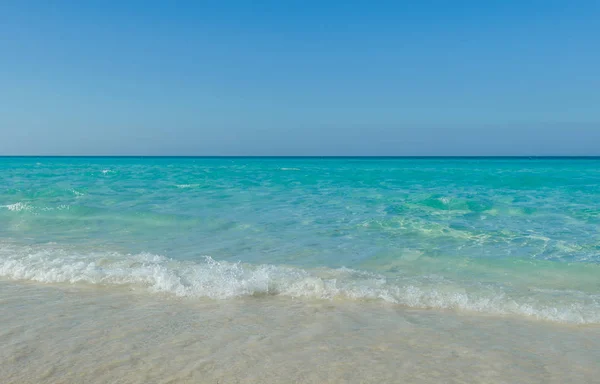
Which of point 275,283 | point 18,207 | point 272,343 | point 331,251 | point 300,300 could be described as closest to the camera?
point 272,343

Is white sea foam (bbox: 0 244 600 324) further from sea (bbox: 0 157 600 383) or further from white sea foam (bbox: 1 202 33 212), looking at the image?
white sea foam (bbox: 1 202 33 212)

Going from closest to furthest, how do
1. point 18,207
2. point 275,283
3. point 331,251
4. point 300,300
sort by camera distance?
point 300,300 → point 275,283 → point 331,251 → point 18,207

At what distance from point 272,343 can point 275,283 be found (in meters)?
1.98

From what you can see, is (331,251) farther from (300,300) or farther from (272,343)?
(272,343)

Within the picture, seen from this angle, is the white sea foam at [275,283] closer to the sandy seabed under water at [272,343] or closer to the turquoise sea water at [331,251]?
the turquoise sea water at [331,251]

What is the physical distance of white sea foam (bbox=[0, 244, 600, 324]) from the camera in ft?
18.0

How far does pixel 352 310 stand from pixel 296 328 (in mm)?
957

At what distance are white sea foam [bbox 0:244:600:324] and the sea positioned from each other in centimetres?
3

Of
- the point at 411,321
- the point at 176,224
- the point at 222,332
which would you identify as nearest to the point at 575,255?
the point at 411,321

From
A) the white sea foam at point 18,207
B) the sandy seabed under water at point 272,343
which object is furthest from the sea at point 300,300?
the white sea foam at point 18,207

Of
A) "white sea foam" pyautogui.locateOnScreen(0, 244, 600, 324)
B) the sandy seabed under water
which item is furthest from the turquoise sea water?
the sandy seabed under water

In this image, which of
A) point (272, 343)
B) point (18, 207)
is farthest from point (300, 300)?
point (18, 207)

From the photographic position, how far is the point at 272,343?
4203 millimetres

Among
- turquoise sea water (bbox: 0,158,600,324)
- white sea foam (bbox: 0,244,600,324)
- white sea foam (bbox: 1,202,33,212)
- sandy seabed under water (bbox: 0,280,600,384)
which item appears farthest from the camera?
white sea foam (bbox: 1,202,33,212)
